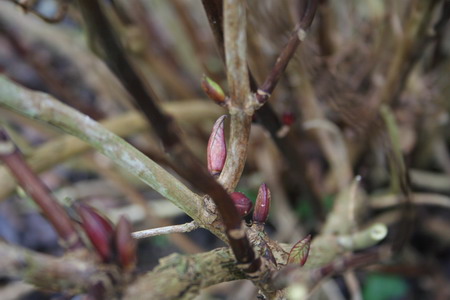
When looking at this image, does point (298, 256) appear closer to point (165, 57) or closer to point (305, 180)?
point (305, 180)

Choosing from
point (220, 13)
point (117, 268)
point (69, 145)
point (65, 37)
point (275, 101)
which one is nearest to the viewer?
point (117, 268)

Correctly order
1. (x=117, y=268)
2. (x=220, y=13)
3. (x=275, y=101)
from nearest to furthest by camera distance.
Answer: (x=117, y=268) → (x=220, y=13) → (x=275, y=101)

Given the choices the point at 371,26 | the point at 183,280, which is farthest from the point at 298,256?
the point at 371,26

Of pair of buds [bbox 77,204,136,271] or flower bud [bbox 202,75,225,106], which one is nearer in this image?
Answer: pair of buds [bbox 77,204,136,271]

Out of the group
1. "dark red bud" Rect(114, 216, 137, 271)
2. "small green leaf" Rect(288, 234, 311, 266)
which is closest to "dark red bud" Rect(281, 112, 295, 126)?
"small green leaf" Rect(288, 234, 311, 266)

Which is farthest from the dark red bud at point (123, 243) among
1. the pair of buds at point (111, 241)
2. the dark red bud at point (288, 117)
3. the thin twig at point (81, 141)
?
the thin twig at point (81, 141)

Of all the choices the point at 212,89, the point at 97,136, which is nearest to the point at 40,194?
the point at 97,136

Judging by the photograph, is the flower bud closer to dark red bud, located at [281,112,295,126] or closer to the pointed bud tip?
the pointed bud tip

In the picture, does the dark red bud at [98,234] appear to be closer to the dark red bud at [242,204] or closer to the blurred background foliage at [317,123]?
the dark red bud at [242,204]
